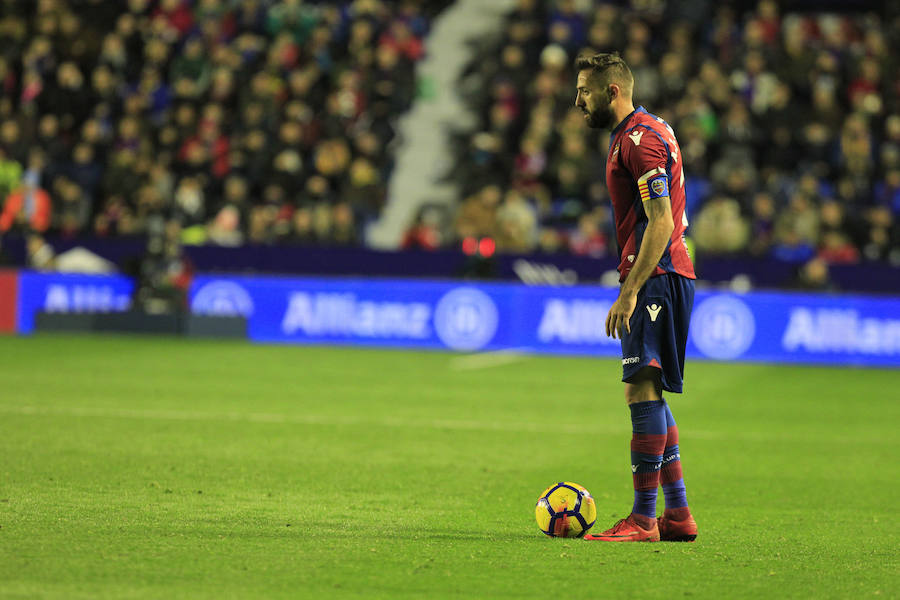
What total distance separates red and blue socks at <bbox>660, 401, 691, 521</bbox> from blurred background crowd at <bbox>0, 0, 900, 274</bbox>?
12597 millimetres

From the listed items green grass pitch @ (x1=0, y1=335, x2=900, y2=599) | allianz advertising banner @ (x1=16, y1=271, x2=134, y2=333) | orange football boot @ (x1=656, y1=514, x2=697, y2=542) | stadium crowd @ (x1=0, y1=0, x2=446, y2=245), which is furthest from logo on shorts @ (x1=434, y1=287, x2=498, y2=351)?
orange football boot @ (x1=656, y1=514, x2=697, y2=542)

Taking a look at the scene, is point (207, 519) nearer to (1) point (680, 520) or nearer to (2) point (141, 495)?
(2) point (141, 495)

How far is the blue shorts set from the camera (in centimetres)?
612

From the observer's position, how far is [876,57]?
21125mm

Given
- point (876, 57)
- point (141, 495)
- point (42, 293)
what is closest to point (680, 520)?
point (141, 495)

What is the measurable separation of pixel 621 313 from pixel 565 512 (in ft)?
3.17

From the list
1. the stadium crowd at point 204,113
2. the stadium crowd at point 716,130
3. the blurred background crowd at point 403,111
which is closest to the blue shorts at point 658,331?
the stadium crowd at point 716,130

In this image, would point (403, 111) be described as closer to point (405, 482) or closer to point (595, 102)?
point (405, 482)

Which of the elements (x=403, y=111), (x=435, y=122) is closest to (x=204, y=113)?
(x=403, y=111)

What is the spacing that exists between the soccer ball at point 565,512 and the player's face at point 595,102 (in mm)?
1707

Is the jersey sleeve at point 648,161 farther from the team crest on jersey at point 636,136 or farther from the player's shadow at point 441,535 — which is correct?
the player's shadow at point 441,535

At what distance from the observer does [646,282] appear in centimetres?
615

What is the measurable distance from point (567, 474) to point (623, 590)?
3.26 metres

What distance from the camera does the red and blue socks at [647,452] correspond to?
618 cm
